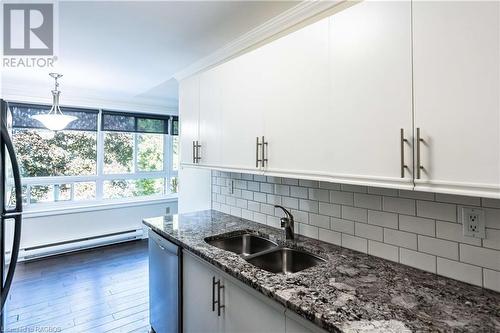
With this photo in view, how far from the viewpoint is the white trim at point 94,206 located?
3.94 meters

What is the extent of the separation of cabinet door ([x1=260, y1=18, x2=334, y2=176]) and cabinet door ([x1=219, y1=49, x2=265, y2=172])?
0.08 meters

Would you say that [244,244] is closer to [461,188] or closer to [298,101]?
[298,101]

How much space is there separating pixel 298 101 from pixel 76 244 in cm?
425

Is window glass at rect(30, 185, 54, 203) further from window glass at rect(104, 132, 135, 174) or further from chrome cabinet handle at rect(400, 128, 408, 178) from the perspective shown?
chrome cabinet handle at rect(400, 128, 408, 178)

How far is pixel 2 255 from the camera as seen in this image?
1.47 meters

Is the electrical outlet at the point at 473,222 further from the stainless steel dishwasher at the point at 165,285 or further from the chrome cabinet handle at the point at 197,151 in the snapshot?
the chrome cabinet handle at the point at 197,151

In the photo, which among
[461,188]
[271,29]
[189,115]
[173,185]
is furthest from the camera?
[173,185]


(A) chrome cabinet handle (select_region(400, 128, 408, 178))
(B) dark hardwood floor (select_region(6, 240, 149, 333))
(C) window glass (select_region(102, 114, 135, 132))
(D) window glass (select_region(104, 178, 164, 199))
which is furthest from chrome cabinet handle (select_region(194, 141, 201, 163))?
(D) window glass (select_region(104, 178, 164, 199))

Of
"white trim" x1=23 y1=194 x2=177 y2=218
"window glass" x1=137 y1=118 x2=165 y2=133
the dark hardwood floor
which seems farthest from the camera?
"window glass" x1=137 y1=118 x2=165 y2=133

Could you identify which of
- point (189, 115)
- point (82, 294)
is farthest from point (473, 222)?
point (82, 294)

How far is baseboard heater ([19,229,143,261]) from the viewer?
3.83m

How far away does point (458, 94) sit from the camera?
0.99 meters

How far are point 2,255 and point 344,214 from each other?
1935 millimetres

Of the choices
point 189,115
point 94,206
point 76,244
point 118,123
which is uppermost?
point 118,123
